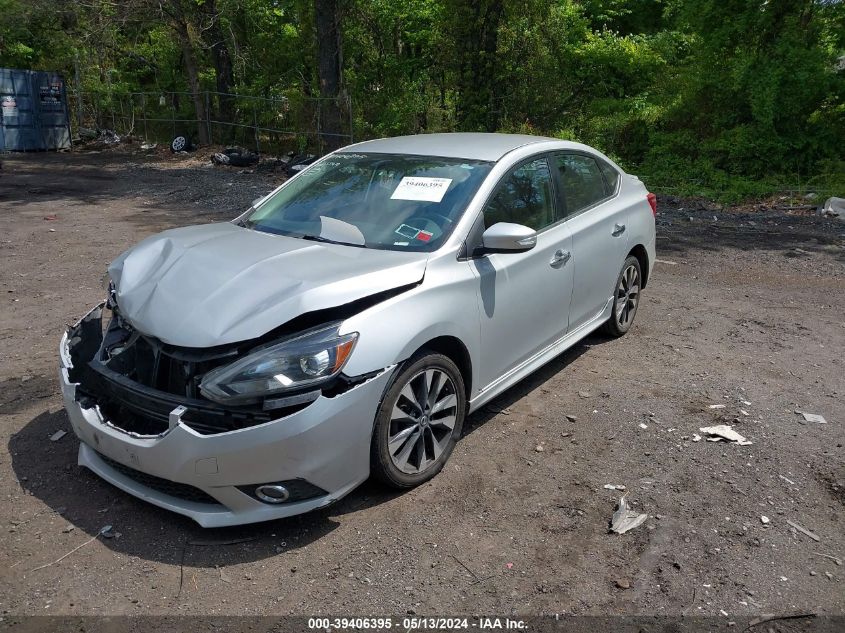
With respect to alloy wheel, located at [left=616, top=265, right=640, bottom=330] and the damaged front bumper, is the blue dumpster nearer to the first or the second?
alloy wheel, located at [left=616, top=265, right=640, bottom=330]

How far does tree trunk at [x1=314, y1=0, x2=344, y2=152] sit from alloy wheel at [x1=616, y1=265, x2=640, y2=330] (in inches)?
481

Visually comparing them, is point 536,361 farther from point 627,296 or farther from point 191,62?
point 191,62

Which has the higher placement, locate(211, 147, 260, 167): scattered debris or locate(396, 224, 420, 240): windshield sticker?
locate(396, 224, 420, 240): windshield sticker

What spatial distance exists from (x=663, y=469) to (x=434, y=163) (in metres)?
2.30

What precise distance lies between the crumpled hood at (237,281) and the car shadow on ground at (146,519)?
908mm

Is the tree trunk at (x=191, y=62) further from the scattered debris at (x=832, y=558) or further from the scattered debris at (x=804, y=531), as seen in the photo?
the scattered debris at (x=832, y=558)

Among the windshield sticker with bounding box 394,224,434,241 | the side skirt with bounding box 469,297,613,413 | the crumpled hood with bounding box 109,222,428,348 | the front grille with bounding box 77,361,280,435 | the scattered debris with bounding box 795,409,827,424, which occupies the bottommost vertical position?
the scattered debris with bounding box 795,409,827,424

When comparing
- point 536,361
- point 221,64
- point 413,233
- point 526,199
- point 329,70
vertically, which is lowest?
point 536,361

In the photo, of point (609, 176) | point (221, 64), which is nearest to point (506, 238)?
point (609, 176)

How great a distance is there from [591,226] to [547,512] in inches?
92.9

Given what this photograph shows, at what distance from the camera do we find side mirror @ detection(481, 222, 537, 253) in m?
4.13

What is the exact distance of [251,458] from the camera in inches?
129

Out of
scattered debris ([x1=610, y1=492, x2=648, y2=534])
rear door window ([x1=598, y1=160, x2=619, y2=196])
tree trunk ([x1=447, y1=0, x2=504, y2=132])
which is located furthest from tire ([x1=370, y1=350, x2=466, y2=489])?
tree trunk ([x1=447, y1=0, x2=504, y2=132])

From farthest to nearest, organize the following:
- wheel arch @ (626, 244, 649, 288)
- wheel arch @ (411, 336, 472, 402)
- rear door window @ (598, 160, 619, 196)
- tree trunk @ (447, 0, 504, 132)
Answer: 1. tree trunk @ (447, 0, 504, 132)
2. wheel arch @ (626, 244, 649, 288)
3. rear door window @ (598, 160, 619, 196)
4. wheel arch @ (411, 336, 472, 402)
